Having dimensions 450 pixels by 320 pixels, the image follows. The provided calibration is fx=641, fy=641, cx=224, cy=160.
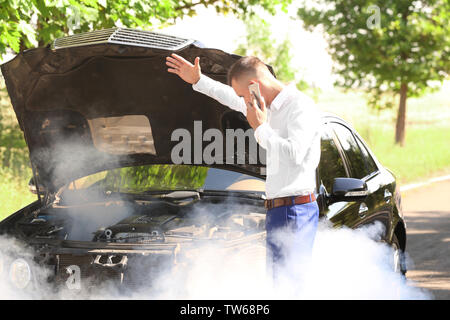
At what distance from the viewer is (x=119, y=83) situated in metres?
4.40

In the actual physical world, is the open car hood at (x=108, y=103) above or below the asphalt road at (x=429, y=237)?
above

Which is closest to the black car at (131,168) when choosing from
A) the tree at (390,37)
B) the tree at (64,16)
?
the tree at (64,16)

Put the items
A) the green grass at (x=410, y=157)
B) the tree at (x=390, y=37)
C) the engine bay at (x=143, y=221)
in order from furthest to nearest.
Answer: the tree at (x=390, y=37) < the green grass at (x=410, y=157) < the engine bay at (x=143, y=221)

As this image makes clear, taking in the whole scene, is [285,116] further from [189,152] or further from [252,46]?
[252,46]

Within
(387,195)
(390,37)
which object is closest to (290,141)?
(387,195)

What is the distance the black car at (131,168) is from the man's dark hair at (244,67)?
24cm

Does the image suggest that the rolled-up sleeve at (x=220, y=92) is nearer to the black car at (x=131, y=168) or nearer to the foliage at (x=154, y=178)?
the black car at (x=131, y=168)

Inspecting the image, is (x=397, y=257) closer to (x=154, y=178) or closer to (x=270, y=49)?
(x=154, y=178)

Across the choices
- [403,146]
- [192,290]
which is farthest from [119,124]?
[403,146]

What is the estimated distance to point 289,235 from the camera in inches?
137

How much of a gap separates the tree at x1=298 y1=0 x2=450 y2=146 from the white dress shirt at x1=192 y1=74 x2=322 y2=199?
20.1 meters

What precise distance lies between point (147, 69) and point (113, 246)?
124cm

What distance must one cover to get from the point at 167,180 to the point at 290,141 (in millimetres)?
1907

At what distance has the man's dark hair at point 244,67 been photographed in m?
3.40
